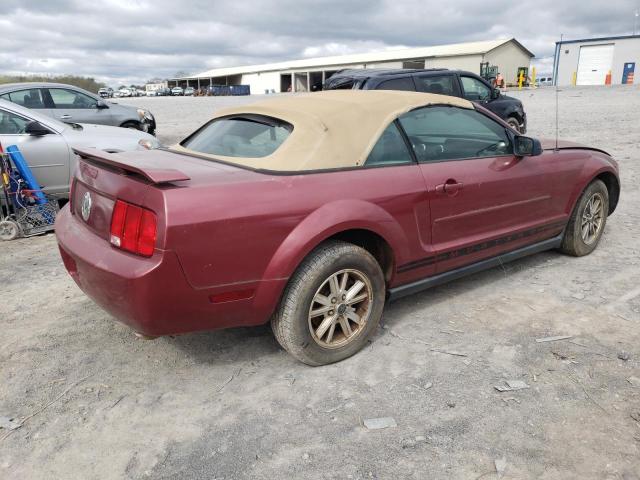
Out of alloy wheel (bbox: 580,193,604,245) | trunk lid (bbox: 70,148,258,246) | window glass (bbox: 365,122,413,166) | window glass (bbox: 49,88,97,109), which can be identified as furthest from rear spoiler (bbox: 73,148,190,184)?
window glass (bbox: 49,88,97,109)

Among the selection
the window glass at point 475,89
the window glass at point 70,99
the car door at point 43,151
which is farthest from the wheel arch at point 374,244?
the window glass at point 70,99

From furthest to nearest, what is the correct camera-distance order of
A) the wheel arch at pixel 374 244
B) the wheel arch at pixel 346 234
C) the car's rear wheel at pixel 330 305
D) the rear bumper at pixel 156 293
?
the wheel arch at pixel 374 244 < the car's rear wheel at pixel 330 305 < the wheel arch at pixel 346 234 < the rear bumper at pixel 156 293

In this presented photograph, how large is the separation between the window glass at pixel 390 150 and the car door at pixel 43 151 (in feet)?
16.3

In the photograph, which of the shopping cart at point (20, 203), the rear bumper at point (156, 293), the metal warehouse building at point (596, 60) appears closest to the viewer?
the rear bumper at point (156, 293)

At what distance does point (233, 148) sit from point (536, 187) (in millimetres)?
2364

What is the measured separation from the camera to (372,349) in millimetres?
3359

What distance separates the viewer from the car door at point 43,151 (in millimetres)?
6594

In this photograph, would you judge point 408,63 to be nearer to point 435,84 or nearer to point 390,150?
point 435,84

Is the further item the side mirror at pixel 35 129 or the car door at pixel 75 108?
the car door at pixel 75 108

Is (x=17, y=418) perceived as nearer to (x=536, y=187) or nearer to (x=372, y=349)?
(x=372, y=349)

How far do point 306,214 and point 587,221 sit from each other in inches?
128

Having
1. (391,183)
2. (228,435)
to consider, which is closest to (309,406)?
(228,435)

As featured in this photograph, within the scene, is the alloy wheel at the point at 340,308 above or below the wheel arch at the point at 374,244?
below

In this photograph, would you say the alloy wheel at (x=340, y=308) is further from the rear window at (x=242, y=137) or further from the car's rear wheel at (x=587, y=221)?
the car's rear wheel at (x=587, y=221)
